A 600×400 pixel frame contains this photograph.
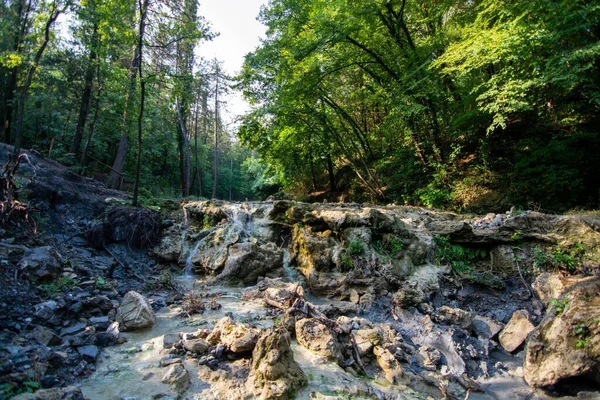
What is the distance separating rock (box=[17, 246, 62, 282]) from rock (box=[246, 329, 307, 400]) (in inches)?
165

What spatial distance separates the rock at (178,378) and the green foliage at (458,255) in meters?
6.18

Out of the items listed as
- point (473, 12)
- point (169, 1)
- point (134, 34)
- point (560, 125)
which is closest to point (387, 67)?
point (473, 12)

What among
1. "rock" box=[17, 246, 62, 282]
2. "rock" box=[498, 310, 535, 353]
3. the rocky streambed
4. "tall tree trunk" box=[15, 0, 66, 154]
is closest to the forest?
"tall tree trunk" box=[15, 0, 66, 154]

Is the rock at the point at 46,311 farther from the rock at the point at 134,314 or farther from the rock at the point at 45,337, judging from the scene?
the rock at the point at 134,314

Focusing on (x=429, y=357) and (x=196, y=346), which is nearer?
(x=196, y=346)

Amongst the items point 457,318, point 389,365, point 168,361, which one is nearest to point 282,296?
point 389,365

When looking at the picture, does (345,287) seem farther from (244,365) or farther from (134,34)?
(134,34)

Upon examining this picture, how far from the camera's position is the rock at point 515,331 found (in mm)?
5137

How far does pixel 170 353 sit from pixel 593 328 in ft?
19.3

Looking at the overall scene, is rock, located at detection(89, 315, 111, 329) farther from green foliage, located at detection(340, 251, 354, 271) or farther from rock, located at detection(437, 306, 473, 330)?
rock, located at detection(437, 306, 473, 330)

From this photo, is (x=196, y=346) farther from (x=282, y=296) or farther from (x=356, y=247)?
(x=356, y=247)

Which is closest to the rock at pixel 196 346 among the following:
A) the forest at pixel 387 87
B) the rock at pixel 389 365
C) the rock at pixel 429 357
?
the rock at pixel 389 365

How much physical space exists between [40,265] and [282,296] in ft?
14.7

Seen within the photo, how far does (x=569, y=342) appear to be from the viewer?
4164 millimetres
